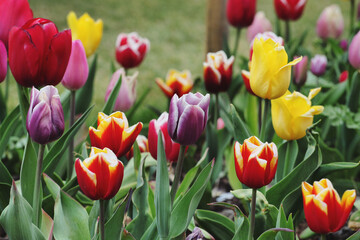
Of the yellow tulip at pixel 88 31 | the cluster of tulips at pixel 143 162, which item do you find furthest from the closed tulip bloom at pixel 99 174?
the yellow tulip at pixel 88 31

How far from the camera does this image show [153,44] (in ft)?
16.1

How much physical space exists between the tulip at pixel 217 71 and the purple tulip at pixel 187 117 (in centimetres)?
75

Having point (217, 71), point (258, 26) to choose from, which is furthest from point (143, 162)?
point (258, 26)

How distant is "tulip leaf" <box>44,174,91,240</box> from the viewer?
4.28 ft

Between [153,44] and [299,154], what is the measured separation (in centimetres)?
332

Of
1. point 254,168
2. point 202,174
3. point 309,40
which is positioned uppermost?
point 254,168

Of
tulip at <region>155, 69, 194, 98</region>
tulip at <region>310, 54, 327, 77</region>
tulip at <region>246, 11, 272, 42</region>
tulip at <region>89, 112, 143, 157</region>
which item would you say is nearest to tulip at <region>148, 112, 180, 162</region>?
tulip at <region>89, 112, 143, 157</region>

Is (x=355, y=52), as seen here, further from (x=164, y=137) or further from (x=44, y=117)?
(x=44, y=117)

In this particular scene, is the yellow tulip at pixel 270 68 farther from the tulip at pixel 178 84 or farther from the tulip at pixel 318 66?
the tulip at pixel 318 66

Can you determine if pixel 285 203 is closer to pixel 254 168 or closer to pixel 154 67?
pixel 254 168

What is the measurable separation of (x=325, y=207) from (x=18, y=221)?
2.14 feet

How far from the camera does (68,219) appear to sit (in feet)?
4.37

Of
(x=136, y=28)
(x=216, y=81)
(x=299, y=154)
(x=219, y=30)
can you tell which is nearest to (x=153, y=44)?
(x=136, y=28)

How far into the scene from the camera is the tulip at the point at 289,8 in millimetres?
2617
